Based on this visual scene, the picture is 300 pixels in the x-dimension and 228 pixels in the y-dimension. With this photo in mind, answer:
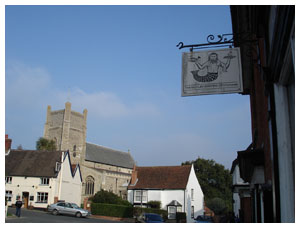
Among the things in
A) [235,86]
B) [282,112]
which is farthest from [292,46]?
[235,86]

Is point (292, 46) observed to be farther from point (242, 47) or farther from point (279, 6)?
point (242, 47)

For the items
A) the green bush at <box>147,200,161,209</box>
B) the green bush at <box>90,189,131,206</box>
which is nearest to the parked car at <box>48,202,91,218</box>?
the green bush at <box>90,189,131,206</box>

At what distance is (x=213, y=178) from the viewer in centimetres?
6900

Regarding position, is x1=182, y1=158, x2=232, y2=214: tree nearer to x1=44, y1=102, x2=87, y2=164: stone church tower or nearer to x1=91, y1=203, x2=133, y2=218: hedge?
x1=44, y1=102, x2=87, y2=164: stone church tower

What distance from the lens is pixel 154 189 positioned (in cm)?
4081

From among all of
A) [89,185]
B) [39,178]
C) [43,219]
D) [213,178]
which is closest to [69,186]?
[39,178]

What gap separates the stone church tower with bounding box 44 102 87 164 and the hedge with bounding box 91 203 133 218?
34.8m

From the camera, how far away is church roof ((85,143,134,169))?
7038 centimetres

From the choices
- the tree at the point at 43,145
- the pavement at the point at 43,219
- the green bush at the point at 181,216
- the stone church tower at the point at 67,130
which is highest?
the stone church tower at the point at 67,130

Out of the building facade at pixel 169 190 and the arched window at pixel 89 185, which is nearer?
the building facade at pixel 169 190

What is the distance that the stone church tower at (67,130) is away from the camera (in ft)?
232

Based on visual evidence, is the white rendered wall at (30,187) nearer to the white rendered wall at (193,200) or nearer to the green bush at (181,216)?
the green bush at (181,216)

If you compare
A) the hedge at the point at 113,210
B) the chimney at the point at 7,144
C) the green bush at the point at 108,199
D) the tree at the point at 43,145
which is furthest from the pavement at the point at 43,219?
the tree at the point at 43,145

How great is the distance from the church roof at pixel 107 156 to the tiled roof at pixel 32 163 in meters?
27.9
